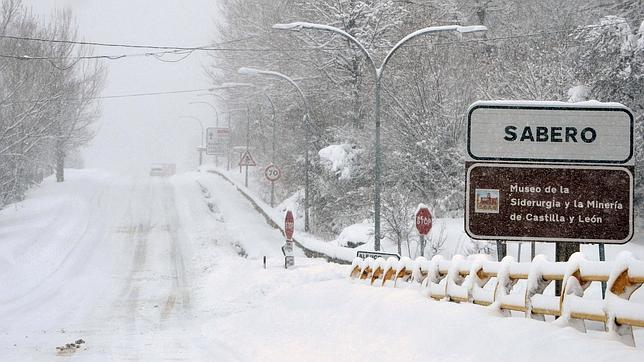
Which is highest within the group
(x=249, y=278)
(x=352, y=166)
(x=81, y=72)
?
(x=81, y=72)

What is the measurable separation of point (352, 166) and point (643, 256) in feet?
59.5

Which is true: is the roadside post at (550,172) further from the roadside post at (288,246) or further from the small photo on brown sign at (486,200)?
the roadside post at (288,246)

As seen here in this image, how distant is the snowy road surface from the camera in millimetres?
8555

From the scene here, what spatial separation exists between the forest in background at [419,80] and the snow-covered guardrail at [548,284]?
14.8m

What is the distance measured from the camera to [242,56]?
2379 inches

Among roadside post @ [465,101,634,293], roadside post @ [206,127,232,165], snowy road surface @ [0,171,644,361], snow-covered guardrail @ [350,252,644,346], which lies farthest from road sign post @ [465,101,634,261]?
roadside post @ [206,127,232,165]

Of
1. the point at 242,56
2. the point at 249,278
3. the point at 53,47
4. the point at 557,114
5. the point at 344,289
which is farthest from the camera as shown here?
the point at 242,56

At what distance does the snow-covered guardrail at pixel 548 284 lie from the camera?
6.45 metres

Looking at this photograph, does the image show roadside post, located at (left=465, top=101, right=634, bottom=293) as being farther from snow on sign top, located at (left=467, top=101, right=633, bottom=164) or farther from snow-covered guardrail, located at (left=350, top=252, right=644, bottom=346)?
snow-covered guardrail, located at (left=350, top=252, right=644, bottom=346)

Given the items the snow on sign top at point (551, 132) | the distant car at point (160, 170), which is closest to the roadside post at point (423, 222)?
the snow on sign top at point (551, 132)

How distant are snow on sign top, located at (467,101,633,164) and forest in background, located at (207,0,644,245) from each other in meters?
15.1

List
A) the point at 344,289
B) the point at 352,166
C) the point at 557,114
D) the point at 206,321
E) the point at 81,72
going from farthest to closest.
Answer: the point at 81,72 < the point at 352,166 < the point at 206,321 < the point at 344,289 < the point at 557,114

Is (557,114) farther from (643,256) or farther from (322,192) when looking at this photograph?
(322,192)

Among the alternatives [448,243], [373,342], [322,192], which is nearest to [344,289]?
[373,342]
